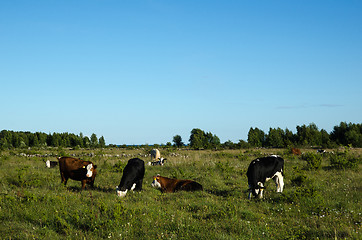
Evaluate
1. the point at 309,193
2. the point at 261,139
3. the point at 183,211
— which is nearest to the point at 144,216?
the point at 183,211

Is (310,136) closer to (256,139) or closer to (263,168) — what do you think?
(256,139)

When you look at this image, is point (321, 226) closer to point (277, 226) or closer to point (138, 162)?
point (277, 226)

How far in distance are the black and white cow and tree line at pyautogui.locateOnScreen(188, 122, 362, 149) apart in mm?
36766

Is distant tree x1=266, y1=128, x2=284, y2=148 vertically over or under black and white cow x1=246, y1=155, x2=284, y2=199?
over

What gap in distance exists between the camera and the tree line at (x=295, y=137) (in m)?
54.5

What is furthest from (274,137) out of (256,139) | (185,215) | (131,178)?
(185,215)

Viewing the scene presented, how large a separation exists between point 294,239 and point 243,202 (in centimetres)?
391

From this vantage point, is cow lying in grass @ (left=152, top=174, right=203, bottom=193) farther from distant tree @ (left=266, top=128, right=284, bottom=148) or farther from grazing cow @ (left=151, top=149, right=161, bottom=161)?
distant tree @ (left=266, top=128, right=284, bottom=148)

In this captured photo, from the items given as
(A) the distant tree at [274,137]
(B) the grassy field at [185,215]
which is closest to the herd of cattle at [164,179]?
(B) the grassy field at [185,215]

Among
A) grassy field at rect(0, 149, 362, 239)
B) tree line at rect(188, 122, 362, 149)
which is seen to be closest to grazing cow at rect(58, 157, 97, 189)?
grassy field at rect(0, 149, 362, 239)

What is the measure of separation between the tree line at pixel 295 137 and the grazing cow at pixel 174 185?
36380 mm

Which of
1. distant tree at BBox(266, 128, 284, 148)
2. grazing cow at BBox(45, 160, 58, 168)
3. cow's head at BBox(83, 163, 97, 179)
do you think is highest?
distant tree at BBox(266, 128, 284, 148)

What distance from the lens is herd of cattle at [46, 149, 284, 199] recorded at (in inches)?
457

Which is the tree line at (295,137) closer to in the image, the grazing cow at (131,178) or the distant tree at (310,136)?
the distant tree at (310,136)
